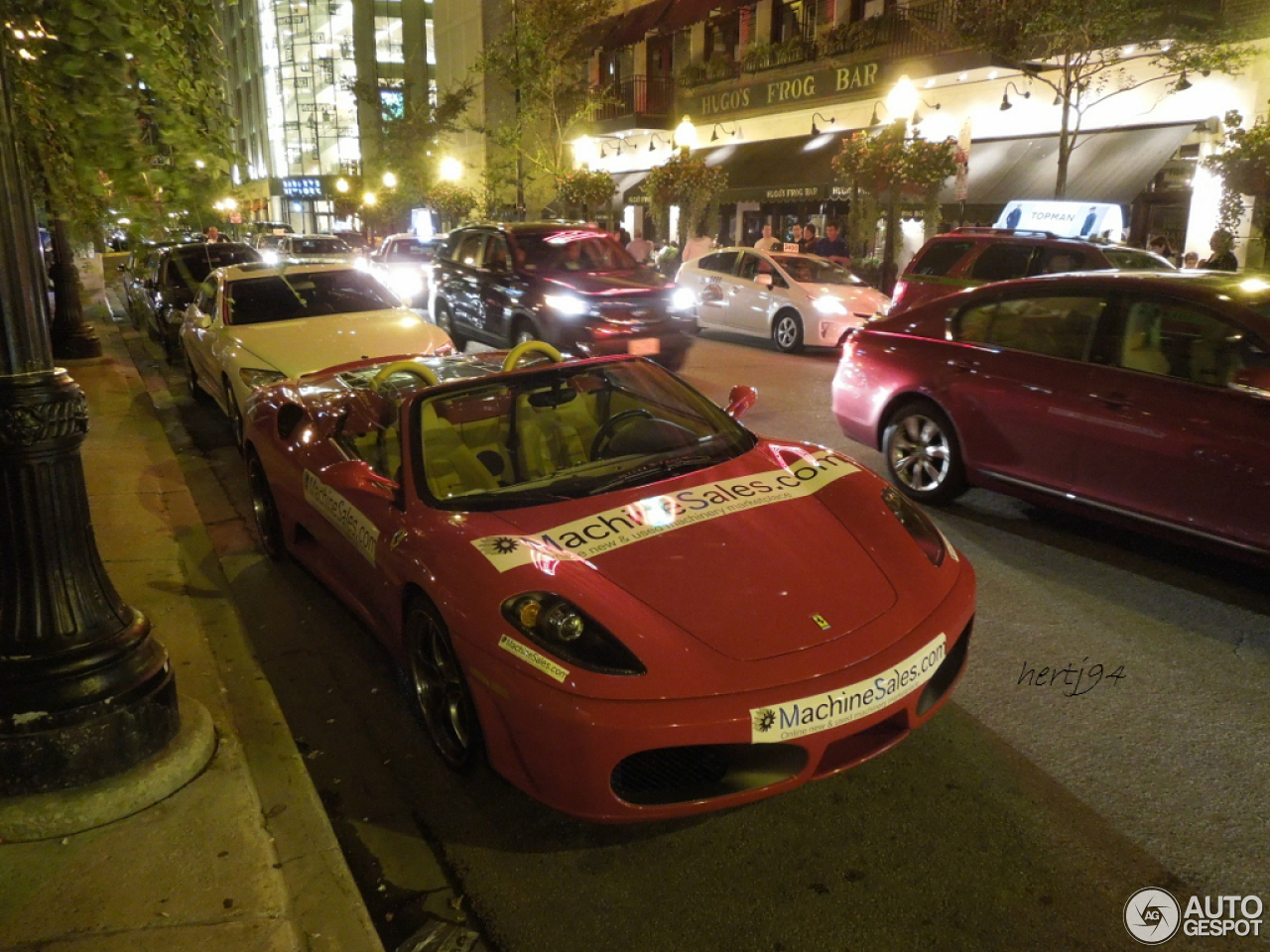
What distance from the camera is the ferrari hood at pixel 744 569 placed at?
2992 millimetres

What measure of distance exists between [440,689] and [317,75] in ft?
286

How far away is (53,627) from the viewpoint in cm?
319

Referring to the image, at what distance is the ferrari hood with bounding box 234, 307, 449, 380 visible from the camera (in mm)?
7953

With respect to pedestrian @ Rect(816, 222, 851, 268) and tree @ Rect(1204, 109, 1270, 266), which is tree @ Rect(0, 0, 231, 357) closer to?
pedestrian @ Rect(816, 222, 851, 268)

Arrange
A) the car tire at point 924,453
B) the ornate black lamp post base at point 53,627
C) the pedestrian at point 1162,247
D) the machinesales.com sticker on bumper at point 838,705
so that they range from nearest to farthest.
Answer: the machinesales.com sticker on bumper at point 838,705
the ornate black lamp post base at point 53,627
the car tire at point 924,453
the pedestrian at point 1162,247

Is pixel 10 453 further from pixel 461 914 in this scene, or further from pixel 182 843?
pixel 461 914

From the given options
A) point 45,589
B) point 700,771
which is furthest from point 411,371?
point 700,771

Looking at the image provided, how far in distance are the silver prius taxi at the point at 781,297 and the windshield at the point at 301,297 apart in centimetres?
643

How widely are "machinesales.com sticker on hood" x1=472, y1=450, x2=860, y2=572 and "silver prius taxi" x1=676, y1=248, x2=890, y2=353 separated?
32.6 feet

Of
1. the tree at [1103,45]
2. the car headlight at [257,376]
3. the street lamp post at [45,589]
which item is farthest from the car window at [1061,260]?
the street lamp post at [45,589]

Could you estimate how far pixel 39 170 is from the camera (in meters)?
3.34

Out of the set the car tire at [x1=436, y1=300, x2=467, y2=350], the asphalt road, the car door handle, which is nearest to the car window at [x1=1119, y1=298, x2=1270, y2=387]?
the car door handle

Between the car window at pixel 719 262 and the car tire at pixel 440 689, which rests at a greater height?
the car window at pixel 719 262

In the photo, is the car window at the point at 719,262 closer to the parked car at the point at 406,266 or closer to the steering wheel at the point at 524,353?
the parked car at the point at 406,266
